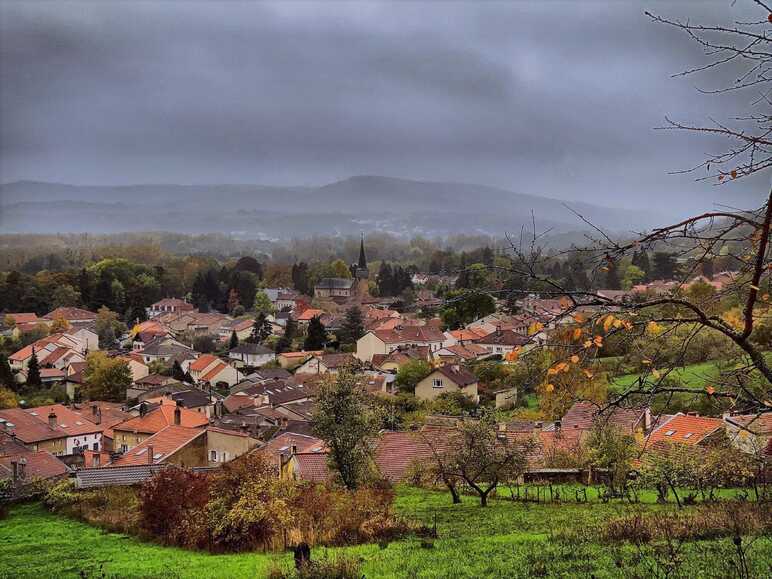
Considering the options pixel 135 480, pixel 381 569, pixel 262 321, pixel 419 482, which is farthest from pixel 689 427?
pixel 262 321

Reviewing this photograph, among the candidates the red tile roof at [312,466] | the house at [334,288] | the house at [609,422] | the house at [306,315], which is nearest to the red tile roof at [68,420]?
the red tile roof at [312,466]

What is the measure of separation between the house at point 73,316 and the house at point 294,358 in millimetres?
24301

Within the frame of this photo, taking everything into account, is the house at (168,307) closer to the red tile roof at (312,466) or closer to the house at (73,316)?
the house at (73,316)

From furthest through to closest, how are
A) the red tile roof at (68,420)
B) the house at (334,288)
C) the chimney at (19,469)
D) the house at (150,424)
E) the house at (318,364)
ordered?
the house at (334,288) < the house at (318,364) < the red tile roof at (68,420) < the house at (150,424) < the chimney at (19,469)

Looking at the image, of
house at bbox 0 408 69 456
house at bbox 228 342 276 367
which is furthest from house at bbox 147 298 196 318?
house at bbox 0 408 69 456

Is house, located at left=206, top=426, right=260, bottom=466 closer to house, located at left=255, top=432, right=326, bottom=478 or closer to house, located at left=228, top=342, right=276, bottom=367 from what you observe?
house, located at left=255, top=432, right=326, bottom=478

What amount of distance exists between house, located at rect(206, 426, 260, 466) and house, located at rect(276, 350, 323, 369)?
81.4 ft

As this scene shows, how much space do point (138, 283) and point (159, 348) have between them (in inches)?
1174

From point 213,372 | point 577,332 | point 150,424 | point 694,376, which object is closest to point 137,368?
point 213,372

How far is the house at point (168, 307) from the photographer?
80.9 m

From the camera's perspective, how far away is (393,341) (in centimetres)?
5112

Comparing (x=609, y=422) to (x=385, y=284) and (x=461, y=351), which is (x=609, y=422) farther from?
(x=385, y=284)

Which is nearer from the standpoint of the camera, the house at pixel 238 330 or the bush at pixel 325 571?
the bush at pixel 325 571

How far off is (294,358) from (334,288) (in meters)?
39.8
